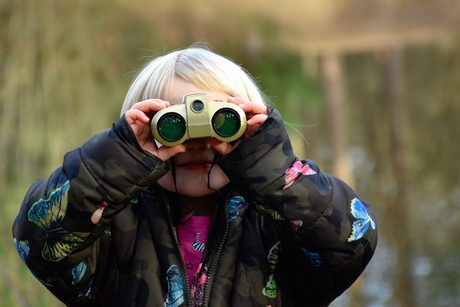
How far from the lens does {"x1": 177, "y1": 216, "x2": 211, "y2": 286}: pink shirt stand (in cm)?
138

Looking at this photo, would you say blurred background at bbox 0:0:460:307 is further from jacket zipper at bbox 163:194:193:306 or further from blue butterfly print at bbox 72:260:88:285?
blue butterfly print at bbox 72:260:88:285

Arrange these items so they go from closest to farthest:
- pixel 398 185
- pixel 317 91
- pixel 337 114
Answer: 1. pixel 317 91
2. pixel 398 185
3. pixel 337 114

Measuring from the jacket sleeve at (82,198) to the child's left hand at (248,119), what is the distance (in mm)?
105

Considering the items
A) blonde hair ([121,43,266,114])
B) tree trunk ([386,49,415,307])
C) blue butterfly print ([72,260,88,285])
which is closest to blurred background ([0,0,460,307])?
tree trunk ([386,49,415,307])

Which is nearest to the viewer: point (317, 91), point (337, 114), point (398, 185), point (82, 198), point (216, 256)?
point (82, 198)

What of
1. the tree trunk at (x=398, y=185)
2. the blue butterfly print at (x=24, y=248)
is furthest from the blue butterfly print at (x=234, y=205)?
the tree trunk at (x=398, y=185)

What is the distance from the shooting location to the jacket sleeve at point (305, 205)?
1246 millimetres

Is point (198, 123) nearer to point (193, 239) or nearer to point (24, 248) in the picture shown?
point (193, 239)

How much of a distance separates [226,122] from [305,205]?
20 cm

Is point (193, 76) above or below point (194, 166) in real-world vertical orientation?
above

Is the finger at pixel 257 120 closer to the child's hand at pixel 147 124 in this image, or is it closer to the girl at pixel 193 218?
the girl at pixel 193 218

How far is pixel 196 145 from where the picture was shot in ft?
4.46

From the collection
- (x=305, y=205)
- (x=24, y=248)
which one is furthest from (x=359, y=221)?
(x=24, y=248)

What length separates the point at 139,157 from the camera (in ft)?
4.07
